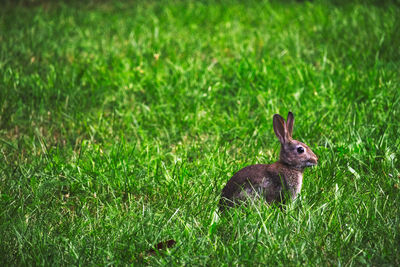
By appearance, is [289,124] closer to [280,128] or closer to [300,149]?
[280,128]

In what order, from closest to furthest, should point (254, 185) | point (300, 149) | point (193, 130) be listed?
1. point (254, 185)
2. point (300, 149)
3. point (193, 130)

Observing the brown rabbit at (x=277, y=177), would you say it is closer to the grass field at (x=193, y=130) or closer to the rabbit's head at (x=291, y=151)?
the rabbit's head at (x=291, y=151)

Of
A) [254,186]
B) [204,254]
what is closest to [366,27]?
[254,186]

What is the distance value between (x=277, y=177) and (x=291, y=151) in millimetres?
237

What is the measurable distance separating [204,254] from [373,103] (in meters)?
2.64

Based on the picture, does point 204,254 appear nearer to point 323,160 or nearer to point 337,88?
point 323,160

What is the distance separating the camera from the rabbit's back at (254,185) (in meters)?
3.14

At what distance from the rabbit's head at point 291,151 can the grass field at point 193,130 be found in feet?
0.72

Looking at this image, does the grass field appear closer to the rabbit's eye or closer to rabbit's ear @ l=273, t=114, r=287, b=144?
the rabbit's eye

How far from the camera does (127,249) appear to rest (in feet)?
9.14

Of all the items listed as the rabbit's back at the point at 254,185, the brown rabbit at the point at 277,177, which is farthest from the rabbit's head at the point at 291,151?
the rabbit's back at the point at 254,185

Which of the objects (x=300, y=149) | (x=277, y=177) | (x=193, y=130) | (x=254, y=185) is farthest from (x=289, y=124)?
(x=193, y=130)

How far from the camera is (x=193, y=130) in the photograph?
4492 millimetres

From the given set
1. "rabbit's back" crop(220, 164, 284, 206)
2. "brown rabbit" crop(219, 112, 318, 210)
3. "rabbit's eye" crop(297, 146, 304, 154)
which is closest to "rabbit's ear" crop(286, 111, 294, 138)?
"brown rabbit" crop(219, 112, 318, 210)
